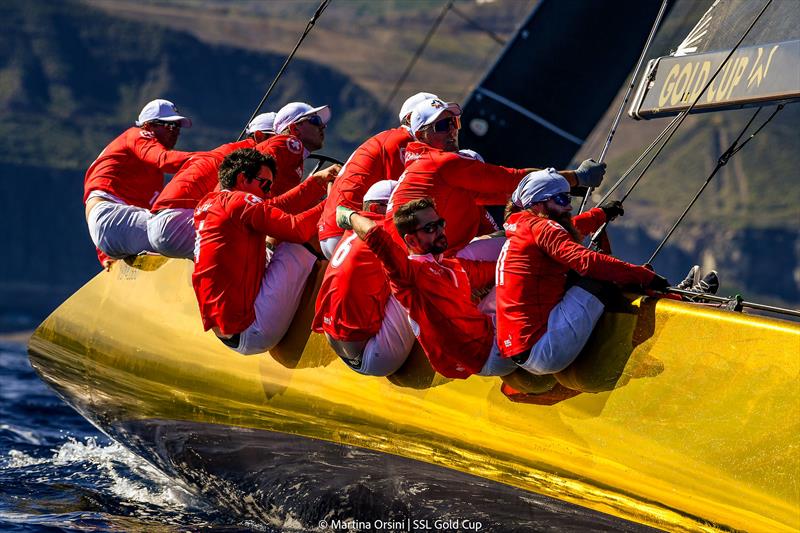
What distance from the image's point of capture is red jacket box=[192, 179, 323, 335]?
5.32 metres

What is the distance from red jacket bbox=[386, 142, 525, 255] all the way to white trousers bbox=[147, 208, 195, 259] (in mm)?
1388

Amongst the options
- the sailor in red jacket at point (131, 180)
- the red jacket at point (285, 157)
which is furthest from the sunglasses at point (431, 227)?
the sailor in red jacket at point (131, 180)

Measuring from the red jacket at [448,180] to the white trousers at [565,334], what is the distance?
2.54 ft

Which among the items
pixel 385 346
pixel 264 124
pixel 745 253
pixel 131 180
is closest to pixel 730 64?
Answer: pixel 385 346

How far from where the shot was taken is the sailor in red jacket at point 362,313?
4.79 metres

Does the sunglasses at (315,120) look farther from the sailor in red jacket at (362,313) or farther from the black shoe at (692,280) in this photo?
the black shoe at (692,280)

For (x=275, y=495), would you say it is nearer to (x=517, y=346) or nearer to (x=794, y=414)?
(x=517, y=346)

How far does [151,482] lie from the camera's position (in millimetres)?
7387

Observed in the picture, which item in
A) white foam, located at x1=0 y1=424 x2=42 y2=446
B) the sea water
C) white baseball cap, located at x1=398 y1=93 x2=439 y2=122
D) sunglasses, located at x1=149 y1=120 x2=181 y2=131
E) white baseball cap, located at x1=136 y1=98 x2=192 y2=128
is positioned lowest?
the sea water

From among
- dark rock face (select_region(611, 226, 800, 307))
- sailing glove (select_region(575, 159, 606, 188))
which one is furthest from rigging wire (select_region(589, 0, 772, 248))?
dark rock face (select_region(611, 226, 800, 307))

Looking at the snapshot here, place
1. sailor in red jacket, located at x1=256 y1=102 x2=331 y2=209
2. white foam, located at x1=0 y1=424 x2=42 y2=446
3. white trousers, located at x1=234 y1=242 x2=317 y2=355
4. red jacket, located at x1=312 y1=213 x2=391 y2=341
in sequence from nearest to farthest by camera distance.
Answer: red jacket, located at x1=312 y1=213 x2=391 y2=341, white trousers, located at x1=234 y1=242 x2=317 y2=355, sailor in red jacket, located at x1=256 y1=102 x2=331 y2=209, white foam, located at x1=0 y1=424 x2=42 y2=446

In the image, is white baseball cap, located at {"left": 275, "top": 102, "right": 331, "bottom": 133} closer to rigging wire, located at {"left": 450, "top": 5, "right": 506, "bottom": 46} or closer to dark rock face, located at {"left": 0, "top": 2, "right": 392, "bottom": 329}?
rigging wire, located at {"left": 450, "top": 5, "right": 506, "bottom": 46}

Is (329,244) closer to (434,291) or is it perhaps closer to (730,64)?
(434,291)

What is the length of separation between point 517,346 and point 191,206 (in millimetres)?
2291
